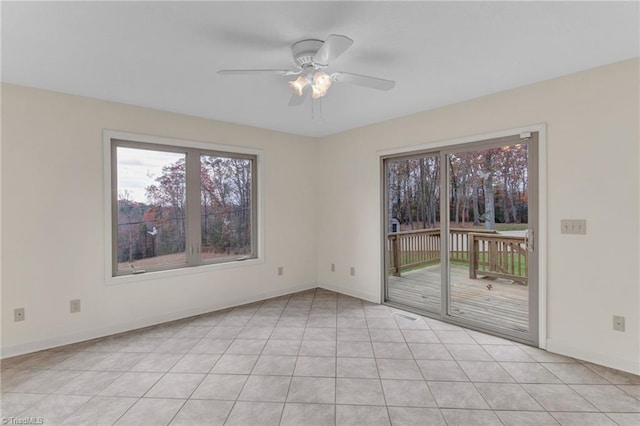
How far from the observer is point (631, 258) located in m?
2.40

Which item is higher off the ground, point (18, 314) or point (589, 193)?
point (589, 193)

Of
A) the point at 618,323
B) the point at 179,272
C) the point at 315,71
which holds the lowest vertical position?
the point at 618,323

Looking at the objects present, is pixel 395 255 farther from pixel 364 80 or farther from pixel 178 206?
pixel 178 206

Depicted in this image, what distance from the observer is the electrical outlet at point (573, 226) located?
2613 mm

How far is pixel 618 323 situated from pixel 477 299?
4.09 feet

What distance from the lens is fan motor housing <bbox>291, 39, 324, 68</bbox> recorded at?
2.06 meters

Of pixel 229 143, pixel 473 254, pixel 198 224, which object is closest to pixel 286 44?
pixel 229 143

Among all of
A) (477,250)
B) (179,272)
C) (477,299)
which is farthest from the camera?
(179,272)

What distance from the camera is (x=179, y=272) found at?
3717 mm

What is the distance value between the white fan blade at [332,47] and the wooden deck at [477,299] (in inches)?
107

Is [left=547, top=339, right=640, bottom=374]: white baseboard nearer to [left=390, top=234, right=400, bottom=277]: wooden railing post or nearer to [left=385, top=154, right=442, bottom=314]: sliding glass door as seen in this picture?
[left=385, top=154, right=442, bottom=314]: sliding glass door

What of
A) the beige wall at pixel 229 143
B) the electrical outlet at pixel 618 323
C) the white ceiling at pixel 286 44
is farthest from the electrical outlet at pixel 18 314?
the electrical outlet at pixel 618 323

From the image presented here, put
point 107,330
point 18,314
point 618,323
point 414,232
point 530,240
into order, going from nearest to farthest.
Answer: point 618,323, point 18,314, point 530,240, point 107,330, point 414,232

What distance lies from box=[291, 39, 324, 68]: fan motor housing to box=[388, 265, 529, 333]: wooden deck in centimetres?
269
